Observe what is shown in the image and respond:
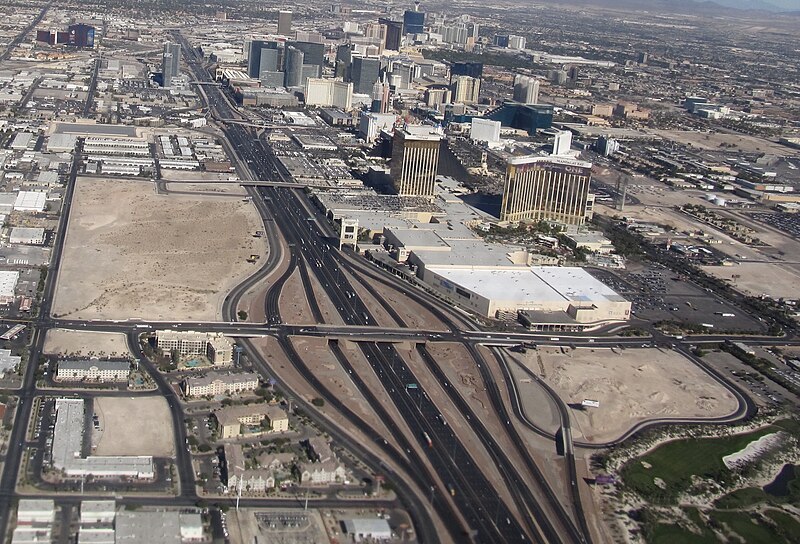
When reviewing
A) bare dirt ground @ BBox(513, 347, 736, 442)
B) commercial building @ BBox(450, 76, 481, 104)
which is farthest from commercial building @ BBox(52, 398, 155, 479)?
commercial building @ BBox(450, 76, 481, 104)

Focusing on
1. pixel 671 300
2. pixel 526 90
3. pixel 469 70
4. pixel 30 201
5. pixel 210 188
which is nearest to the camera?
pixel 671 300

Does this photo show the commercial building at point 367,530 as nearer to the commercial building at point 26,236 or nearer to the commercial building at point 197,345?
the commercial building at point 197,345

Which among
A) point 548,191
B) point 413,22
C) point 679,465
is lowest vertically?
point 679,465

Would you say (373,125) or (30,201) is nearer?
(30,201)

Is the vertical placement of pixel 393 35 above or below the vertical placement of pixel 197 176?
above

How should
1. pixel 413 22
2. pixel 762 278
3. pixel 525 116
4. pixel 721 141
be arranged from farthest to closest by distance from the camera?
pixel 413 22 → pixel 721 141 → pixel 525 116 → pixel 762 278

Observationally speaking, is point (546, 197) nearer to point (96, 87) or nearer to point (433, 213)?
point (433, 213)

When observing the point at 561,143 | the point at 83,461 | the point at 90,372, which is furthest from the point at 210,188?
the point at 83,461

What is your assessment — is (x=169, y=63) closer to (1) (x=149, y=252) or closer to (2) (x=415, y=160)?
(2) (x=415, y=160)
